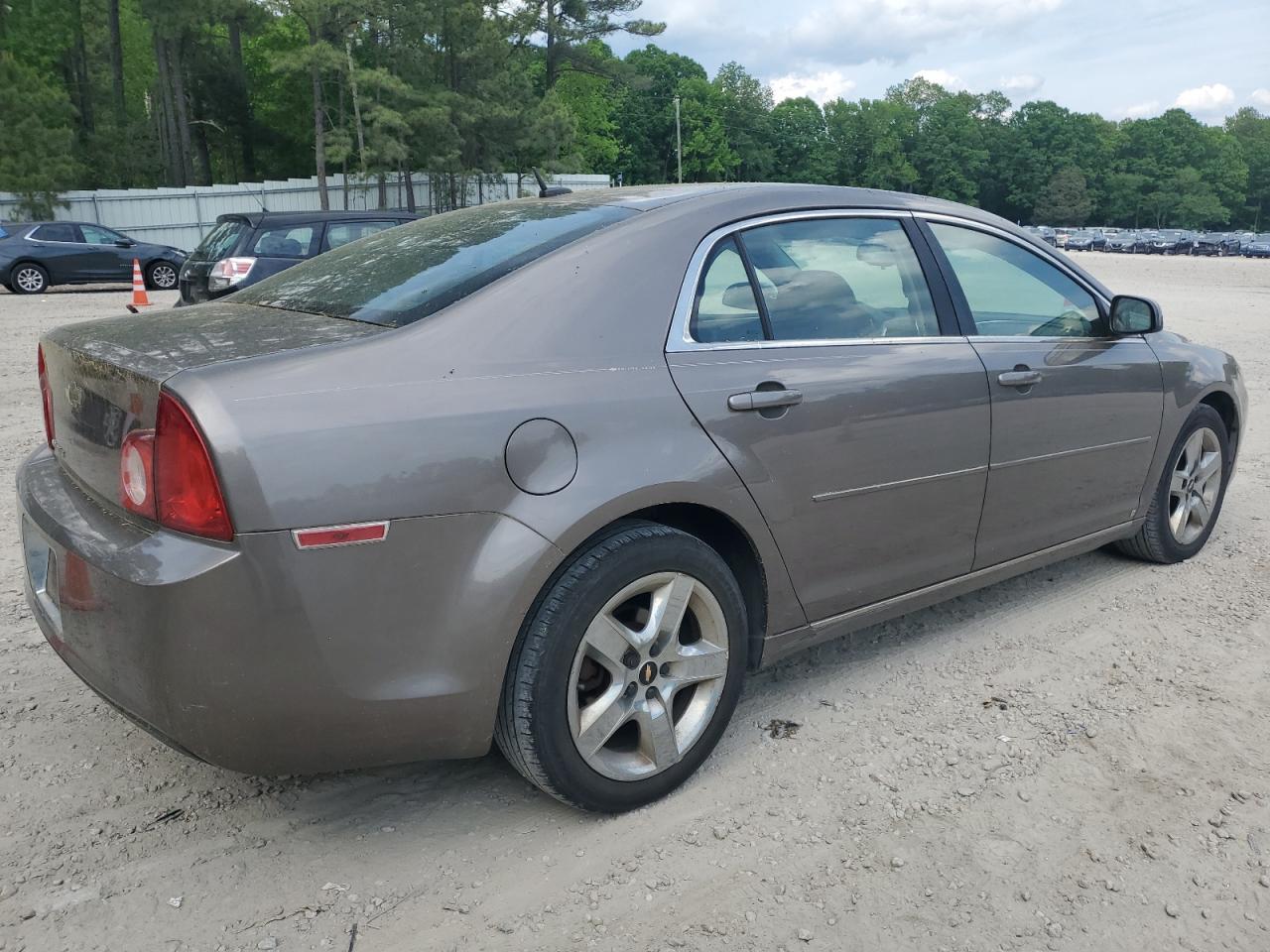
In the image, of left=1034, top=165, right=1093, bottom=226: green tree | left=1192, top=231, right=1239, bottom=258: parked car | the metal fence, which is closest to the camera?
the metal fence

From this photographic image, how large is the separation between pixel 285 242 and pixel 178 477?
10869mm

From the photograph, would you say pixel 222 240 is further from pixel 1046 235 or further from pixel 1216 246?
pixel 1216 246

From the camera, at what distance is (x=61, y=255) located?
66.3ft

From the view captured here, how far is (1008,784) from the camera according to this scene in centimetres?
294

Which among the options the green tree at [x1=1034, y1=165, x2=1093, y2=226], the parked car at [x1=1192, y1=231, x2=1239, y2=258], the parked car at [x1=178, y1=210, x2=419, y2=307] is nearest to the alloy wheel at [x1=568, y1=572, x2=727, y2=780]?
the parked car at [x1=178, y1=210, x2=419, y2=307]

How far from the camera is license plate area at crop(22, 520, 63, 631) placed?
2562mm

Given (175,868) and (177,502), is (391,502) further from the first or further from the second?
(175,868)

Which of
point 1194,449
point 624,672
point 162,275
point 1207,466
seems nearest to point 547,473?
point 624,672

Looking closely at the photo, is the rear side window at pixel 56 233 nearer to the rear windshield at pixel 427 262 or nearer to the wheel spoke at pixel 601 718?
the rear windshield at pixel 427 262

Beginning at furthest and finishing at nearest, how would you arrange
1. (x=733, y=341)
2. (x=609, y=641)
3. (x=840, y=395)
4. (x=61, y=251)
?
(x=61, y=251) < (x=840, y=395) < (x=733, y=341) < (x=609, y=641)

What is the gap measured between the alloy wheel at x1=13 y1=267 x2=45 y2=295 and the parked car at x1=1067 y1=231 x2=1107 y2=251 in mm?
54476

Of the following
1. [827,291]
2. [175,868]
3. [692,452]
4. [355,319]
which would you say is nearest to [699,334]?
[692,452]

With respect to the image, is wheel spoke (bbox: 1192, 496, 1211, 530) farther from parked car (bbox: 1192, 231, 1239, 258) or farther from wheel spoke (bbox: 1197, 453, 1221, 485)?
parked car (bbox: 1192, 231, 1239, 258)

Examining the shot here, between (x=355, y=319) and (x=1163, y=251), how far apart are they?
65272 millimetres
